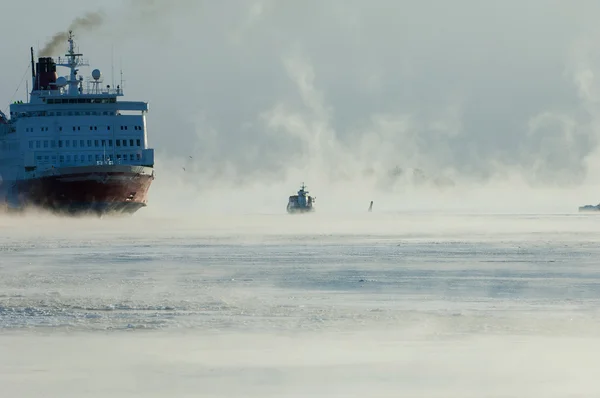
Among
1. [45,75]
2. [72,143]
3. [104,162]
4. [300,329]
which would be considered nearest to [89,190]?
[104,162]

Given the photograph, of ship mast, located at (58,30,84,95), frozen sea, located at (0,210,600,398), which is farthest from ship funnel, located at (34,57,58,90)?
frozen sea, located at (0,210,600,398)

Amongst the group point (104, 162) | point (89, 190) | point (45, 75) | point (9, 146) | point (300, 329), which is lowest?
point (300, 329)

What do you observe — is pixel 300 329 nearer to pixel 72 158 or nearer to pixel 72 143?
pixel 72 158

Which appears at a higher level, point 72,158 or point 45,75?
point 45,75

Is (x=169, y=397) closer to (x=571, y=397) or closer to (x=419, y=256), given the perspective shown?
(x=571, y=397)

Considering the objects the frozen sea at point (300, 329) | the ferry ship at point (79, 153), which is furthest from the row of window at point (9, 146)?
the frozen sea at point (300, 329)

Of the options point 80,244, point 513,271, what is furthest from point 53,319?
point 80,244
